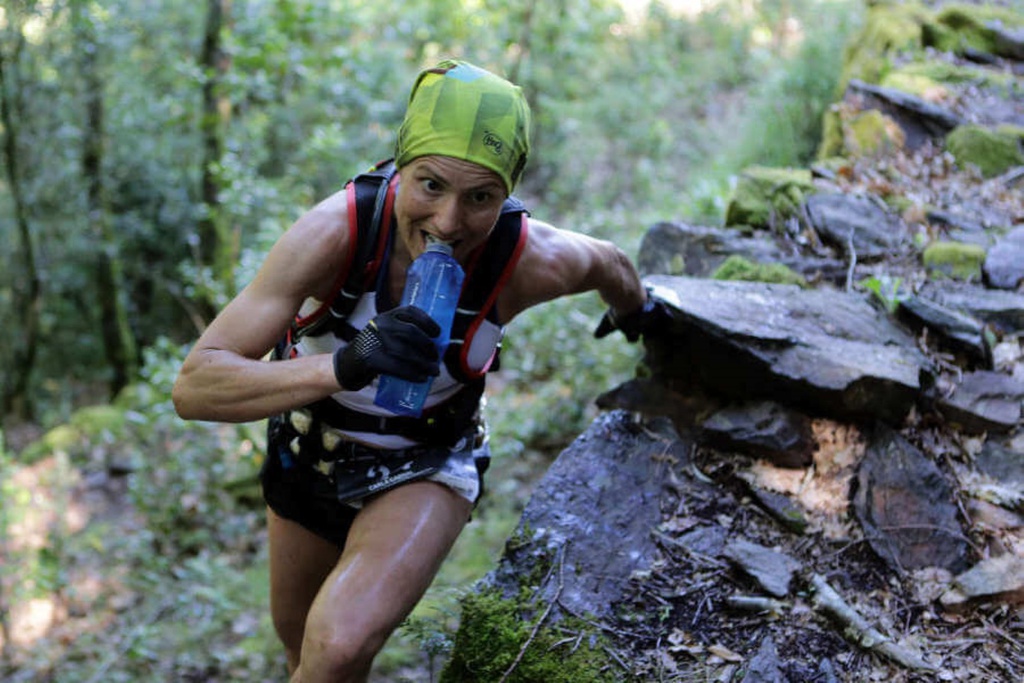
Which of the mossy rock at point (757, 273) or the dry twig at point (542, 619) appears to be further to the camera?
the mossy rock at point (757, 273)

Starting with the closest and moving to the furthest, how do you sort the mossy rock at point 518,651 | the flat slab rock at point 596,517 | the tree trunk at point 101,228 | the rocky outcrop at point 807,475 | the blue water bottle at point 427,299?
the blue water bottle at point 427,299
the mossy rock at point 518,651
the rocky outcrop at point 807,475
the flat slab rock at point 596,517
the tree trunk at point 101,228

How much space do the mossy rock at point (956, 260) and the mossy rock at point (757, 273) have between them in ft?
2.30

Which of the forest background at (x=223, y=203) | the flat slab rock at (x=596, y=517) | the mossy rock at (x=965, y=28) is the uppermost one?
the mossy rock at (x=965, y=28)

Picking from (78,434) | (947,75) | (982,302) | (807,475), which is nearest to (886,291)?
(982,302)

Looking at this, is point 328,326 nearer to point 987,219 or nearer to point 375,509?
point 375,509

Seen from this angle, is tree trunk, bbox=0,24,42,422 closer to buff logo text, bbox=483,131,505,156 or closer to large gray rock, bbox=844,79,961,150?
large gray rock, bbox=844,79,961,150

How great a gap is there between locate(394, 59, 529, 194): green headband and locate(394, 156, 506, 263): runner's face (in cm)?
3

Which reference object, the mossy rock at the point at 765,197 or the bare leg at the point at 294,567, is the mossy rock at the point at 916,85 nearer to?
the mossy rock at the point at 765,197

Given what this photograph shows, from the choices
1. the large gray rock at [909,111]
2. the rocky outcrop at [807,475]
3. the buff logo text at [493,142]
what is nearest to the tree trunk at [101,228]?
the large gray rock at [909,111]

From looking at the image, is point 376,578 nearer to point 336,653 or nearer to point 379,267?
point 336,653

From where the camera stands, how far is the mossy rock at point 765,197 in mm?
5246

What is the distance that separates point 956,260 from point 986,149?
1812 mm

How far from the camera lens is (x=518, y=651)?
9.57ft

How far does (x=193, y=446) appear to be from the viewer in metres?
8.05
